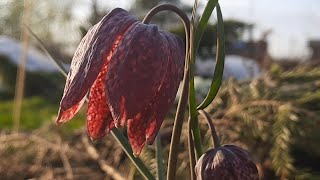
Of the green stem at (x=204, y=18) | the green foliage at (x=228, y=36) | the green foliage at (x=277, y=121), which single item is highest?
the green stem at (x=204, y=18)

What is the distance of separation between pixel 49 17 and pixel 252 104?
745 cm

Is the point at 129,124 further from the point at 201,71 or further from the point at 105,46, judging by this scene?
the point at 201,71

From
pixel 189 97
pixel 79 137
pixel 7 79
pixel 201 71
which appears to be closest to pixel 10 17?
pixel 7 79

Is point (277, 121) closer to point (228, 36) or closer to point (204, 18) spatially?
point (204, 18)

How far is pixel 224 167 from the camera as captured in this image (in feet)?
2.08

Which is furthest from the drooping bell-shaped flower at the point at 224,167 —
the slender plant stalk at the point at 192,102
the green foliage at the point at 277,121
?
the green foliage at the point at 277,121

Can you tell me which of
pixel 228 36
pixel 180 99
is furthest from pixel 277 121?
pixel 228 36

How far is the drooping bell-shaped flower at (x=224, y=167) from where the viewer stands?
0.63 meters

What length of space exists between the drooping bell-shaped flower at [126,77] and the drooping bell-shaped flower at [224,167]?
0.06 m

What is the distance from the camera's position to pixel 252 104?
51.1 inches

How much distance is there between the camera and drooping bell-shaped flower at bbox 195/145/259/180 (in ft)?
2.06

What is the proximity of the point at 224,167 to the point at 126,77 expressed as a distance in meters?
0.14

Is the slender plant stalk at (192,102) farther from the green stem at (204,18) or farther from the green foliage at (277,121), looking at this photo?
the green foliage at (277,121)

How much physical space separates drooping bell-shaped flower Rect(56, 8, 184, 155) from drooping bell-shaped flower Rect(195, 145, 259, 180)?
0.06 meters
